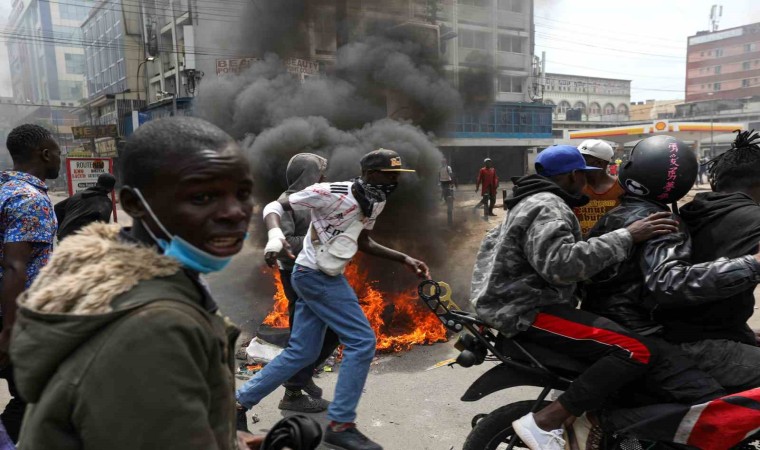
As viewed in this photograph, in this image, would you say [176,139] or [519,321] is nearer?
[176,139]

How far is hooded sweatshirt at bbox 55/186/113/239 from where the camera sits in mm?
3751

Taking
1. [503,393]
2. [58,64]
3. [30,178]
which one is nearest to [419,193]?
[503,393]

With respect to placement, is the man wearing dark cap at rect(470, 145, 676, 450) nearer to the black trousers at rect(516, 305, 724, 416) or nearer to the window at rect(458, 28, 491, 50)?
the black trousers at rect(516, 305, 724, 416)

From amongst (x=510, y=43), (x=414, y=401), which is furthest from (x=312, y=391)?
(x=510, y=43)

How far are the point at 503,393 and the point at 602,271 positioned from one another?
70.7 inches

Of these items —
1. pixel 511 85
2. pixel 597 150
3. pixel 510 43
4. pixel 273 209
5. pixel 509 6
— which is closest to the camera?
pixel 273 209

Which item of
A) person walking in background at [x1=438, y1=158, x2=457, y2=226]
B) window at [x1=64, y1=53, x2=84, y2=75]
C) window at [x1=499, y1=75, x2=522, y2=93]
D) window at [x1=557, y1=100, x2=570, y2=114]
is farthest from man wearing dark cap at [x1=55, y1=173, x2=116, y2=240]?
window at [x1=557, y1=100, x2=570, y2=114]

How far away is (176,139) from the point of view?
106 centimetres

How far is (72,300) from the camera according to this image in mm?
941

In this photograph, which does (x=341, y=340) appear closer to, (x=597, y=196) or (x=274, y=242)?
(x=274, y=242)

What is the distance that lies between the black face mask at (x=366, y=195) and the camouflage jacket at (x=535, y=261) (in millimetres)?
871

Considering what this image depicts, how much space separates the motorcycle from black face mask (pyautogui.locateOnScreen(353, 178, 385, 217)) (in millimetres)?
739

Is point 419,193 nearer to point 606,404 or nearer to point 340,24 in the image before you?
point 340,24

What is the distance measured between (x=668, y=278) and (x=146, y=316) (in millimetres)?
1881
